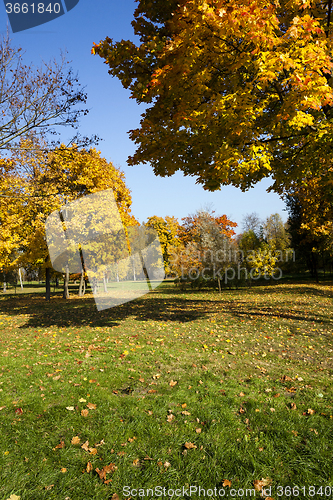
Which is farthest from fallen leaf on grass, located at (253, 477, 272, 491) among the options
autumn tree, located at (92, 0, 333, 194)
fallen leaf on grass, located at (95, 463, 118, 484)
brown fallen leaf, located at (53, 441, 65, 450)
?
autumn tree, located at (92, 0, 333, 194)

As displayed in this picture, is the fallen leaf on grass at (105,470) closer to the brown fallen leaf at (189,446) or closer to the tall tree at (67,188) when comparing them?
the brown fallen leaf at (189,446)

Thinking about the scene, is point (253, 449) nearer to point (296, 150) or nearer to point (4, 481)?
point (4, 481)

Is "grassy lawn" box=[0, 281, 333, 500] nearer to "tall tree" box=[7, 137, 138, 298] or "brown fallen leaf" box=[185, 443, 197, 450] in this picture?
"brown fallen leaf" box=[185, 443, 197, 450]

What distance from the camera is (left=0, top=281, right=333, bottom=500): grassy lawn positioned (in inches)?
109

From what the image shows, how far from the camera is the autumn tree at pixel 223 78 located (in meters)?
4.87

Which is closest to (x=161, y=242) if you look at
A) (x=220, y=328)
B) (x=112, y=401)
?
(x=220, y=328)

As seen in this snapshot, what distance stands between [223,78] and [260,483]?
24.9ft

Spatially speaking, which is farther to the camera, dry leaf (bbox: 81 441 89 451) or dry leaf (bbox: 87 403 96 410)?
dry leaf (bbox: 87 403 96 410)

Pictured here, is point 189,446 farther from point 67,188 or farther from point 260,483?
point 67,188

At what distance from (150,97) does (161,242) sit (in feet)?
137

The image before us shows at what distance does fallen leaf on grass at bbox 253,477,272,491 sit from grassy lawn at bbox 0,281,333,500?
2 cm

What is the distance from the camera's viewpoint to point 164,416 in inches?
151

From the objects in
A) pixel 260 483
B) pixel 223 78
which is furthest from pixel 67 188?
pixel 260 483

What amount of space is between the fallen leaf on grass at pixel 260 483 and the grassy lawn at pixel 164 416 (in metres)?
0.02
